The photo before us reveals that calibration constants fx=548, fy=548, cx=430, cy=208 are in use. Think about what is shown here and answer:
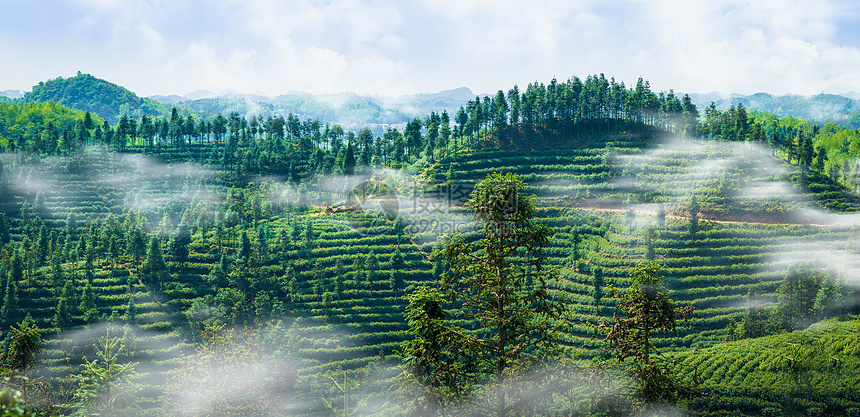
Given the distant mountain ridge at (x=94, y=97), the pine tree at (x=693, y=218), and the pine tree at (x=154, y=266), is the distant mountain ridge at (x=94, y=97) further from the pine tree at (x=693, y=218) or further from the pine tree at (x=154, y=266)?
the pine tree at (x=693, y=218)

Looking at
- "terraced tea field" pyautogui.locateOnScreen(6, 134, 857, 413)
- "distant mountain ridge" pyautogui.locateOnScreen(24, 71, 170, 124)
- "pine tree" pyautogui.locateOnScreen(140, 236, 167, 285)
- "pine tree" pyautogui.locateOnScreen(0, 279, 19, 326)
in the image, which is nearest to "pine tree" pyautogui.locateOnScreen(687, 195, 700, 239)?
"terraced tea field" pyautogui.locateOnScreen(6, 134, 857, 413)

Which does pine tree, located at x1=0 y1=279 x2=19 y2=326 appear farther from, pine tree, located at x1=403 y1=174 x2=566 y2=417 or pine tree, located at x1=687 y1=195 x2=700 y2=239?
pine tree, located at x1=687 y1=195 x2=700 y2=239

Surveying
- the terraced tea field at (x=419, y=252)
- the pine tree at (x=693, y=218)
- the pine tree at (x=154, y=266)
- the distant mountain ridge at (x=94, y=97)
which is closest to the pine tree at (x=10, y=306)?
the terraced tea field at (x=419, y=252)

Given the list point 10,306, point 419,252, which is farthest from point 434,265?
point 10,306

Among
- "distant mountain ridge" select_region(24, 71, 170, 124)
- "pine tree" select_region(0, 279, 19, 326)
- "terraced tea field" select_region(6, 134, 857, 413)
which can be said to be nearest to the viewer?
"terraced tea field" select_region(6, 134, 857, 413)

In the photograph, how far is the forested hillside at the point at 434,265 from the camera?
10.2 m

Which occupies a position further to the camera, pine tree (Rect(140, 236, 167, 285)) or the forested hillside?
pine tree (Rect(140, 236, 167, 285))

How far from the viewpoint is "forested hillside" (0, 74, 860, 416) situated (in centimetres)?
1021

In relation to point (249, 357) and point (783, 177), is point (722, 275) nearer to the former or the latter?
point (783, 177)

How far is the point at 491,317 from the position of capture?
30.6ft

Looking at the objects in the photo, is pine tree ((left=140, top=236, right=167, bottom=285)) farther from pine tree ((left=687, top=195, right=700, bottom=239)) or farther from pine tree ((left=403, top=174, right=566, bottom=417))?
pine tree ((left=687, top=195, right=700, bottom=239))

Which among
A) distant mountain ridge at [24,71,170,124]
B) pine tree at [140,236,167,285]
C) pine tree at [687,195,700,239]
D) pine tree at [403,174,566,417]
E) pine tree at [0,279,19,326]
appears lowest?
pine tree at [0,279,19,326]

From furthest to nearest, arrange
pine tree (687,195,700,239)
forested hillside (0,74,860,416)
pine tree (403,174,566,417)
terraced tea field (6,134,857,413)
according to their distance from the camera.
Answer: pine tree (687,195,700,239)
terraced tea field (6,134,857,413)
forested hillside (0,74,860,416)
pine tree (403,174,566,417)

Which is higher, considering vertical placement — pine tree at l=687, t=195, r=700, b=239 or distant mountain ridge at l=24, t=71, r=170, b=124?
distant mountain ridge at l=24, t=71, r=170, b=124
